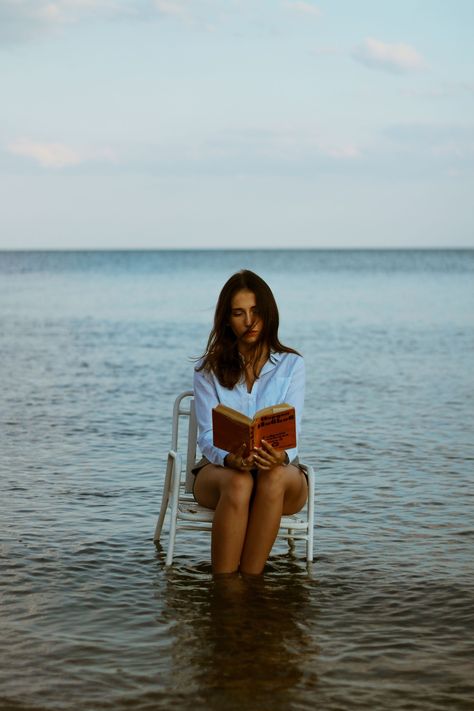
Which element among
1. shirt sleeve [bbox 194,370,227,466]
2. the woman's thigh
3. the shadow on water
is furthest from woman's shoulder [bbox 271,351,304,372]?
the shadow on water

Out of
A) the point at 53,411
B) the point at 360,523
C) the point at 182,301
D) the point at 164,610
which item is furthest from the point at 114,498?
the point at 182,301

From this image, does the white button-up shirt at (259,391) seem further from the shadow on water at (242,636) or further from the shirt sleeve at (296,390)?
the shadow on water at (242,636)

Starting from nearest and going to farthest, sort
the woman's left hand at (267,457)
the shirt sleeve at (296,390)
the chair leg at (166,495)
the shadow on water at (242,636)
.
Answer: the shadow on water at (242,636) < the woman's left hand at (267,457) < the shirt sleeve at (296,390) < the chair leg at (166,495)

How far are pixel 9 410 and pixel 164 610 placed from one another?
256 inches

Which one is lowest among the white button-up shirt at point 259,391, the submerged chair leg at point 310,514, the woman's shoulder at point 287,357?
the submerged chair leg at point 310,514

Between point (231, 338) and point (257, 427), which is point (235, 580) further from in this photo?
point (231, 338)

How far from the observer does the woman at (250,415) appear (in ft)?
15.5

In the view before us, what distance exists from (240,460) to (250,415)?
0.44 m

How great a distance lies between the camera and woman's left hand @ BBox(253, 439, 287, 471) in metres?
4.61

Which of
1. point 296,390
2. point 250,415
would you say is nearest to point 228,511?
point 250,415

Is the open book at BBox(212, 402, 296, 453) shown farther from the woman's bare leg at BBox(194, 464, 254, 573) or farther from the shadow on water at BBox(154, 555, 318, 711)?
the shadow on water at BBox(154, 555, 318, 711)

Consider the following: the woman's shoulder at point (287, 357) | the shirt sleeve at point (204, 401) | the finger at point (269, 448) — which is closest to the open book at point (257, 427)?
the finger at point (269, 448)

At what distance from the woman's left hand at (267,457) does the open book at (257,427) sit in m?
0.03

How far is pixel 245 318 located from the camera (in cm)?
500
